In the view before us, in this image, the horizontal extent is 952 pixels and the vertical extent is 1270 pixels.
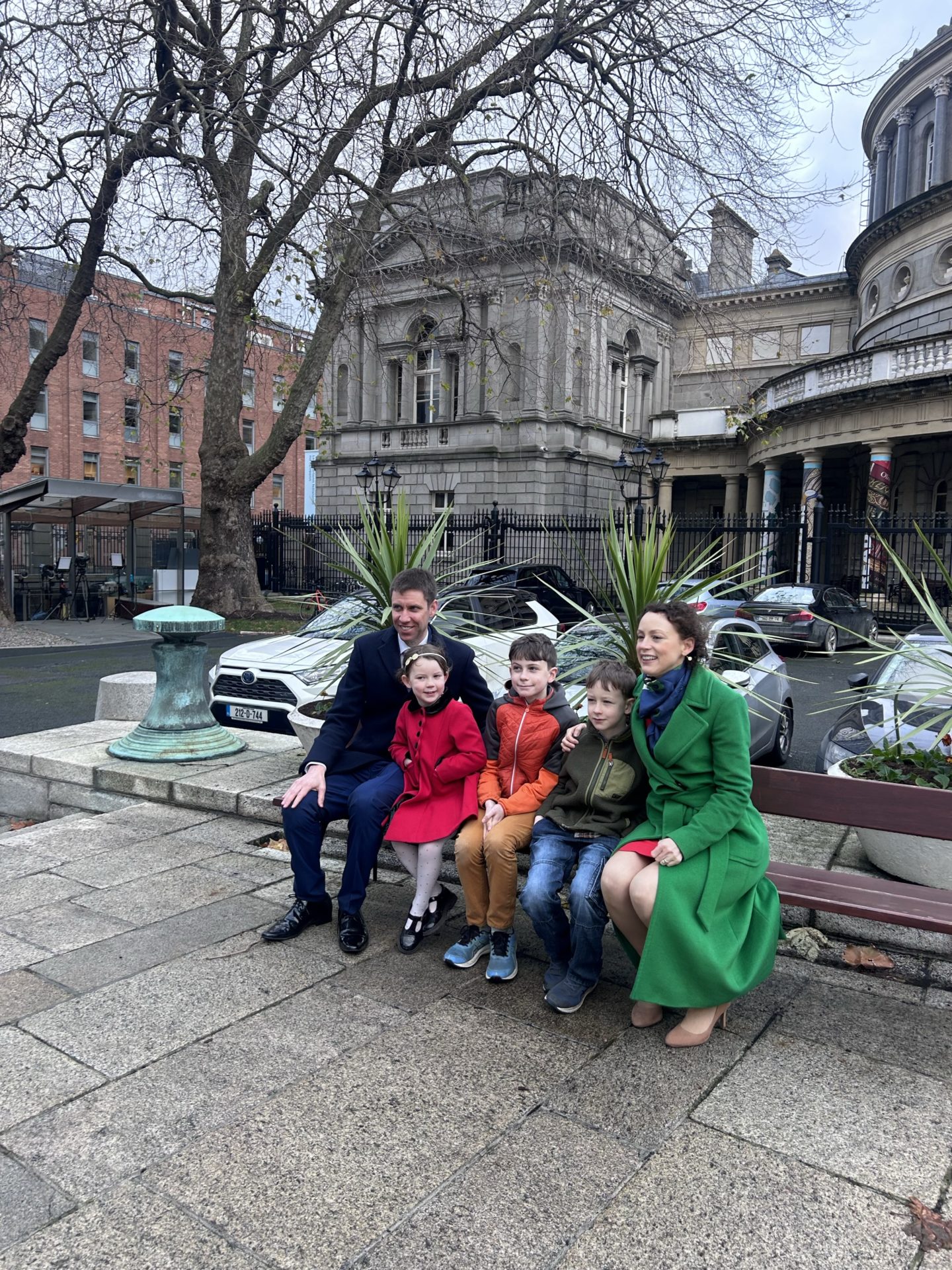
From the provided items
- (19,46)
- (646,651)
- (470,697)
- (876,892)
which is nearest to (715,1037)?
(876,892)

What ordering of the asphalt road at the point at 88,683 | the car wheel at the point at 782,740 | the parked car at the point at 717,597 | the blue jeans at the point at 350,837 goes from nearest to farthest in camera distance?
the blue jeans at the point at 350,837
the parked car at the point at 717,597
the car wheel at the point at 782,740
the asphalt road at the point at 88,683

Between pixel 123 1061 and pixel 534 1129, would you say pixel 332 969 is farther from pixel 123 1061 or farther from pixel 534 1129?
pixel 534 1129

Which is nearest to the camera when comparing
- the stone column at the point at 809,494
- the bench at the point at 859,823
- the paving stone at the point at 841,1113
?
the paving stone at the point at 841,1113

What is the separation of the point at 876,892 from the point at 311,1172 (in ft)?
7.76

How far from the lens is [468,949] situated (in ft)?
12.8

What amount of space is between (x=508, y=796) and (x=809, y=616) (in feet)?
49.8

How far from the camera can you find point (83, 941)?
4.13 m

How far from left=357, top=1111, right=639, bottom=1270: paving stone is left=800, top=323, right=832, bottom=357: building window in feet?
146

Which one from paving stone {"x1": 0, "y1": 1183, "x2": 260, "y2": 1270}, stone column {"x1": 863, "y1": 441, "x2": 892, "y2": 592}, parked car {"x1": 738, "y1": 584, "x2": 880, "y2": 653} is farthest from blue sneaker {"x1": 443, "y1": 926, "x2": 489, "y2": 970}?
stone column {"x1": 863, "y1": 441, "x2": 892, "y2": 592}

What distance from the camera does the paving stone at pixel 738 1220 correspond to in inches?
87.3

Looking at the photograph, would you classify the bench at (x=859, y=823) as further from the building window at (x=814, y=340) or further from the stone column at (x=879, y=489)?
the building window at (x=814, y=340)

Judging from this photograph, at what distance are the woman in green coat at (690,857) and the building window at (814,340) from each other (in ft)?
141

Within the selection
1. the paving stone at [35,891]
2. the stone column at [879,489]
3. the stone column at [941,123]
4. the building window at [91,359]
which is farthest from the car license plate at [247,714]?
the building window at [91,359]

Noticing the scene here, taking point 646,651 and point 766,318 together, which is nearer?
point 646,651
